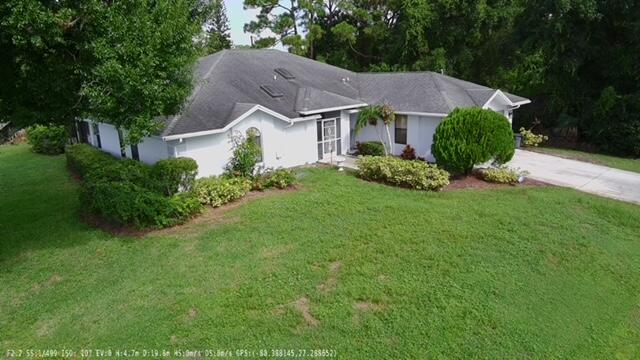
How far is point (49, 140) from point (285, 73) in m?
14.7

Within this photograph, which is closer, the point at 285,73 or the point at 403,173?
the point at 403,173

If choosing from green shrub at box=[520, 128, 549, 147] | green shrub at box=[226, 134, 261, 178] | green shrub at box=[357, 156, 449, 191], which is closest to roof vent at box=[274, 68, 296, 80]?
green shrub at box=[226, 134, 261, 178]

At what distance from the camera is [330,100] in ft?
65.0

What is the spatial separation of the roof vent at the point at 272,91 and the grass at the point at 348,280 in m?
6.88

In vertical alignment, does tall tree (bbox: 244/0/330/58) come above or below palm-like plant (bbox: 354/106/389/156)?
above

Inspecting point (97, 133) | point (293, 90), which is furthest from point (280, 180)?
point (97, 133)

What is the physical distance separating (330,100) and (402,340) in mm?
13940

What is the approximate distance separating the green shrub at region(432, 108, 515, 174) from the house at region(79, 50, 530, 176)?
2.18 meters

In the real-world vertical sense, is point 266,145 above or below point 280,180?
above

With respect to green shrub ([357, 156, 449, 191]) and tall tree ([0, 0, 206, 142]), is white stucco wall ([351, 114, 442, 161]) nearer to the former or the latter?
green shrub ([357, 156, 449, 191])

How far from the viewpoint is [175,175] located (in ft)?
45.7

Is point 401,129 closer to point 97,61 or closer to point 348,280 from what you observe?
point 348,280

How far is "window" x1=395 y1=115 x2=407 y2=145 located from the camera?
2006 centimetres

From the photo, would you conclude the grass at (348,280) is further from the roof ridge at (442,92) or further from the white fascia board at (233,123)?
the roof ridge at (442,92)
